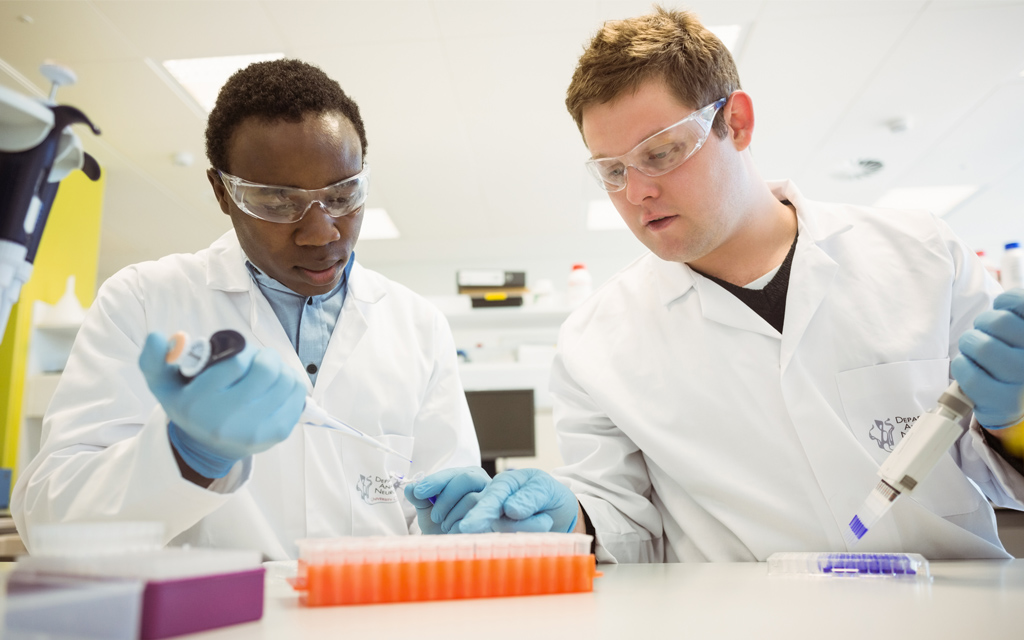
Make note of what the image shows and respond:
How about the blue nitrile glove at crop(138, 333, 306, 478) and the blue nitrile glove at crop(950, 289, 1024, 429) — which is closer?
the blue nitrile glove at crop(138, 333, 306, 478)

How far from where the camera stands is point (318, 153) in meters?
1.22

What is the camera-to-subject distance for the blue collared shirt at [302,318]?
1441 millimetres

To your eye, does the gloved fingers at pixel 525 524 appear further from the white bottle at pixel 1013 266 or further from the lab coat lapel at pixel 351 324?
the white bottle at pixel 1013 266

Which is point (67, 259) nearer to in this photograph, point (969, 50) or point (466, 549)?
point (466, 549)

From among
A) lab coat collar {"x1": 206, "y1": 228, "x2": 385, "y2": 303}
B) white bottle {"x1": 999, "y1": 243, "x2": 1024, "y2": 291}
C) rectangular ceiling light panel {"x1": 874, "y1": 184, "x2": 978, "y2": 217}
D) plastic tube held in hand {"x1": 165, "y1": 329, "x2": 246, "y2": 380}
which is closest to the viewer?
plastic tube held in hand {"x1": 165, "y1": 329, "x2": 246, "y2": 380}

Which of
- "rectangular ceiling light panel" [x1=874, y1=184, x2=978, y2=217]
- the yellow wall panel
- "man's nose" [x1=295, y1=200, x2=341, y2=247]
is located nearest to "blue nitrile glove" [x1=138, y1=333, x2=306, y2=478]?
"man's nose" [x1=295, y1=200, x2=341, y2=247]

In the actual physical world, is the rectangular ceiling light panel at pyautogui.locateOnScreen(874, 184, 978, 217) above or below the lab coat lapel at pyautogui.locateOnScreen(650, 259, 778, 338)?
above

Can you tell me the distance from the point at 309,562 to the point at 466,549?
17 cm

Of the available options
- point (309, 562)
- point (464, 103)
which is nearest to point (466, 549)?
point (309, 562)

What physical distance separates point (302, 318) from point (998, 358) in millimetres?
1253

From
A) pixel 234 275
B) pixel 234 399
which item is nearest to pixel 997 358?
pixel 234 399

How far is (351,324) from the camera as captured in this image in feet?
4.89

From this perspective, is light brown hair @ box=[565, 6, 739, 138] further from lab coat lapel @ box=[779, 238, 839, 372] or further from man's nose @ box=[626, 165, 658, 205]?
lab coat lapel @ box=[779, 238, 839, 372]

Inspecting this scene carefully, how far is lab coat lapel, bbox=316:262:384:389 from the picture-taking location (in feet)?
4.60
